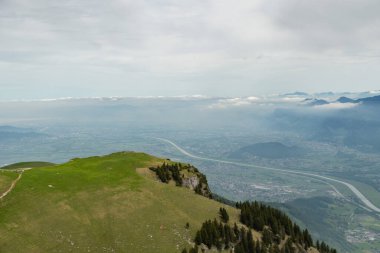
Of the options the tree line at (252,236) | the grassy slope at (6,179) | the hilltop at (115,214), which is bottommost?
the tree line at (252,236)

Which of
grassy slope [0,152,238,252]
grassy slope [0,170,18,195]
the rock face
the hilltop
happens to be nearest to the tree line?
the hilltop

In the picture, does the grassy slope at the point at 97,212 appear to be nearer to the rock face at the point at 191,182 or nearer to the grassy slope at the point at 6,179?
the grassy slope at the point at 6,179

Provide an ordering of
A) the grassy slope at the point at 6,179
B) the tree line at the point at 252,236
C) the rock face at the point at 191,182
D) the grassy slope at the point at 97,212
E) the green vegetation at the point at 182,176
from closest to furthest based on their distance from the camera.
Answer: the grassy slope at the point at 97,212 < the tree line at the point at 252,236 < the grassy slope at the point at 6,179 < the green vegetation at the point at 182,176 < the rock face at the point at 191,182

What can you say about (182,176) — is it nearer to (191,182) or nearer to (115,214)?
(191,182)

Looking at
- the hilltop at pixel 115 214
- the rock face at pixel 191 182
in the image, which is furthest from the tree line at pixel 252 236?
the rock face at pixel 191 182

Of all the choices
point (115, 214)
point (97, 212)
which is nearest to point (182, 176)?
point (115, 214)

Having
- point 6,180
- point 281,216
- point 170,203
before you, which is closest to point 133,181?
point 170,203

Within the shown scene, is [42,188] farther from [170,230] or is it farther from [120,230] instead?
[170,230]

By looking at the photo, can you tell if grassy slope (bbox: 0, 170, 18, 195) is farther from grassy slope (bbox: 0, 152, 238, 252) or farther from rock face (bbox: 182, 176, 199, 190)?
rock face (bbox: 182, 176, 199, 190)
